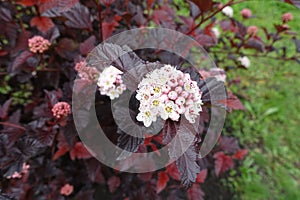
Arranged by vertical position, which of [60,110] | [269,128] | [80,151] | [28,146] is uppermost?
[60,110]

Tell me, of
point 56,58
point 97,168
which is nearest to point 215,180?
point 97,168

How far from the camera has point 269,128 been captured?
2459mm

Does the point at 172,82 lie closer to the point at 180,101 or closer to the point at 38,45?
the point at 180,101

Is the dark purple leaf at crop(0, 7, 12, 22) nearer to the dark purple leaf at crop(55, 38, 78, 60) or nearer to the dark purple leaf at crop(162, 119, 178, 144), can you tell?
the dark purple leaf at crop(55, 38, 78, 60)

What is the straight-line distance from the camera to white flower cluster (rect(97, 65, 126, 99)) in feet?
3.09

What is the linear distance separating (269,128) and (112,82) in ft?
6.28

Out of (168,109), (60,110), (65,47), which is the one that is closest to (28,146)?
(60,110)

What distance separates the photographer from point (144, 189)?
4.52ft

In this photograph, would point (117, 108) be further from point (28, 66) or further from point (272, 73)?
point (272, 73)

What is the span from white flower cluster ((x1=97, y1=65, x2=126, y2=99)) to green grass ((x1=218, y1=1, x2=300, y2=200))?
1.33 meters

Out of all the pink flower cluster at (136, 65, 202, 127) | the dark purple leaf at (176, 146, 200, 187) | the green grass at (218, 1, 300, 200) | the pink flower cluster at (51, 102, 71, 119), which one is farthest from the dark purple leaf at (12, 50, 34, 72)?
the green grass at (218, 1, 300, 200)

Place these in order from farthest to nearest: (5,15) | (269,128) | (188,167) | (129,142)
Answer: (269,128), (5,15), (129,142), (188,167)

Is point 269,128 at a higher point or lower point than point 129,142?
lower

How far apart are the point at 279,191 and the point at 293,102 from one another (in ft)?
3.18
